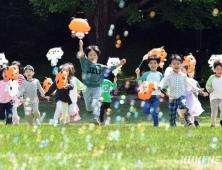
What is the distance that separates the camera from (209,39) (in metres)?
32.6

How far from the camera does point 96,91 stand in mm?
11422

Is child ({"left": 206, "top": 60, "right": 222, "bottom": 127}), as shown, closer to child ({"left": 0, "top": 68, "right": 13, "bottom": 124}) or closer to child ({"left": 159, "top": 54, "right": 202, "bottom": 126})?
child ({"left": 159, "top": 54, "right": 202, "bottom": 126})

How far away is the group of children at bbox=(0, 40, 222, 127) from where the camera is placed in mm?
11414

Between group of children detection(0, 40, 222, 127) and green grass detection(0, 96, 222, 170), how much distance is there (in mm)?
1155

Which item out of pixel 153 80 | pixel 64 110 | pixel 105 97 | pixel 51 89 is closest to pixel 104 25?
pixel 105 97

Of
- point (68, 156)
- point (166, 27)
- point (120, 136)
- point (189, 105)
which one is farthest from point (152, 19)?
point (68, 156)

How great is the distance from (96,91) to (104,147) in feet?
10.9

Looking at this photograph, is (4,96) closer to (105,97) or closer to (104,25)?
(105,97)

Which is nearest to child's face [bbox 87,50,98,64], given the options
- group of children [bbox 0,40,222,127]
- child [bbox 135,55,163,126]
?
group of children [bbox 0,40,222,127]

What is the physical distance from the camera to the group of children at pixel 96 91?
37.4 feet

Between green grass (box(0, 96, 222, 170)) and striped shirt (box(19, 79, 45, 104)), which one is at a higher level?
striped shirt (box(19, 79, 45, 104))

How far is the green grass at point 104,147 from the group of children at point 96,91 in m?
1.16

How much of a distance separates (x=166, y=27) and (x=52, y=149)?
2481 cm

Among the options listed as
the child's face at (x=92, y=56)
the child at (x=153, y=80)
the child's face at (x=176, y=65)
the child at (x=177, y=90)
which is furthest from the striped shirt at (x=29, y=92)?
the child's face at (x=176, y=65)
